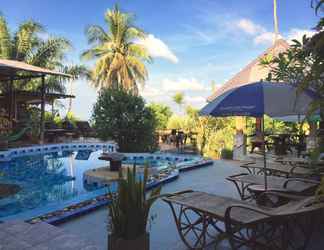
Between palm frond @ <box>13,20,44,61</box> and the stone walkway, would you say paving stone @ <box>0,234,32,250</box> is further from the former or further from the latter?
palm frond @ <box>13,20,44,61</box>

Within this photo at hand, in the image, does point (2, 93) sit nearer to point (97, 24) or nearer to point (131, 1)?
point (97, 24)

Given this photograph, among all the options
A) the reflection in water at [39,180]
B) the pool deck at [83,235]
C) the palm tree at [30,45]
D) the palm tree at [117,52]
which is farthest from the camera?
the palm tree at [117,52]

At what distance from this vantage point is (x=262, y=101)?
3551 mm

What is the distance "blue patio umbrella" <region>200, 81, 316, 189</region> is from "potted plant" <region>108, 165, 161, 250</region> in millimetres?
1589

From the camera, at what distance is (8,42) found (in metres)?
18.0

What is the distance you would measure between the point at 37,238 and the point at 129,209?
144 centimetres

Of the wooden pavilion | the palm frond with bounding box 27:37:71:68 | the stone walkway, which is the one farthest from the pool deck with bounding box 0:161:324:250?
the palm frond with bounding box 27:37:71:68

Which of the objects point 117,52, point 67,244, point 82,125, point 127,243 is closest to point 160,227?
point 67,244

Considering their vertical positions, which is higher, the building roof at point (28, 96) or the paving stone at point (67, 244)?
the building roof at point (28, 96)

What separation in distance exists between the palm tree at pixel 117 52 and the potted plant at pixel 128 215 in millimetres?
20945

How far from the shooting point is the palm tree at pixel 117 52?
2338 cm

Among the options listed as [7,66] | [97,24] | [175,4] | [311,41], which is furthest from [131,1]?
[311,41]

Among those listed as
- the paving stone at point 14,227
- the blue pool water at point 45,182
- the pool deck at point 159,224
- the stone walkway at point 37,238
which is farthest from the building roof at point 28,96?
the stone walkway at point 37,238

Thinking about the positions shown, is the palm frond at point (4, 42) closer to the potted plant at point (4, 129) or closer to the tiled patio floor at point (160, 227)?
the potted plant at point (4, 129)
